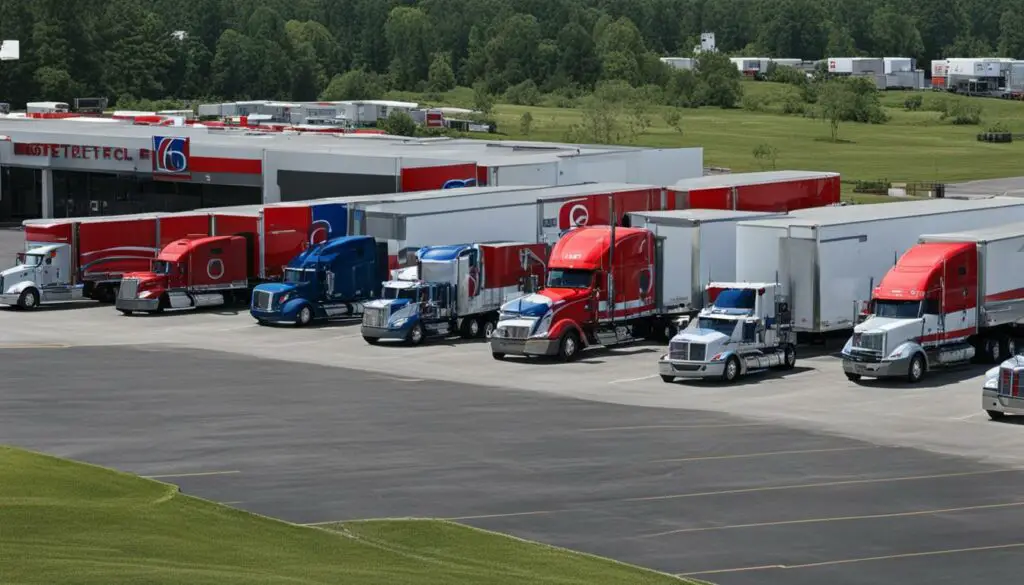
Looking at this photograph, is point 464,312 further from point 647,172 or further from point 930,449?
point 647,172

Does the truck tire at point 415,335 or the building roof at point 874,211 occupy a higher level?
the building roof at point 874,211

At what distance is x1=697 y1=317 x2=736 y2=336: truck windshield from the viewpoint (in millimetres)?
53000

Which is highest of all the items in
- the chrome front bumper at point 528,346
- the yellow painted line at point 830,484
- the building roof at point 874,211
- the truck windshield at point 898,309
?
the building roof at point 874,211

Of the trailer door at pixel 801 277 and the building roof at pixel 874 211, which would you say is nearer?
the trailer door at pixel 801 277

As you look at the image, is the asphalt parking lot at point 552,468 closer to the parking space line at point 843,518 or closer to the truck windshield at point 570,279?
the parking space line at point 843,518

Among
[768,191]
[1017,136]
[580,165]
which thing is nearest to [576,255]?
[768,191]

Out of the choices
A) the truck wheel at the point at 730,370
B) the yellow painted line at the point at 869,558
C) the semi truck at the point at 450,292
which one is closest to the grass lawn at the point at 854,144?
the semi truck at the point at 450,292

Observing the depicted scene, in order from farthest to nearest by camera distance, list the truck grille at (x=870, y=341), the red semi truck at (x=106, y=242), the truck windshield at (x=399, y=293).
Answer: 1. the red semi truck at (x=106, y=242)
2. the truck windshield at (x=399, y=293)
3. the truck grille at (x=870, y=341)

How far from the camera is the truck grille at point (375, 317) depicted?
6022 cm

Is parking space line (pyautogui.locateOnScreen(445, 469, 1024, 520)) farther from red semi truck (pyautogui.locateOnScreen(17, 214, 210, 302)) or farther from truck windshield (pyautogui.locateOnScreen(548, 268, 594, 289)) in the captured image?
red semi truck (pyautogui.locateOnScreen(17, 214, 210, 302))

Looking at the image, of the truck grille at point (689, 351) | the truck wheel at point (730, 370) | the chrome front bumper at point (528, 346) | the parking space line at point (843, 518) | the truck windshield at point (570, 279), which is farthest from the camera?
the truck windshield at point (570, 279)

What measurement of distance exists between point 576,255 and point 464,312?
204 inches

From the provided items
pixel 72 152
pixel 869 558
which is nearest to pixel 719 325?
pixel 869 558

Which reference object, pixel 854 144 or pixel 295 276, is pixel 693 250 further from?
pixel 854 144
